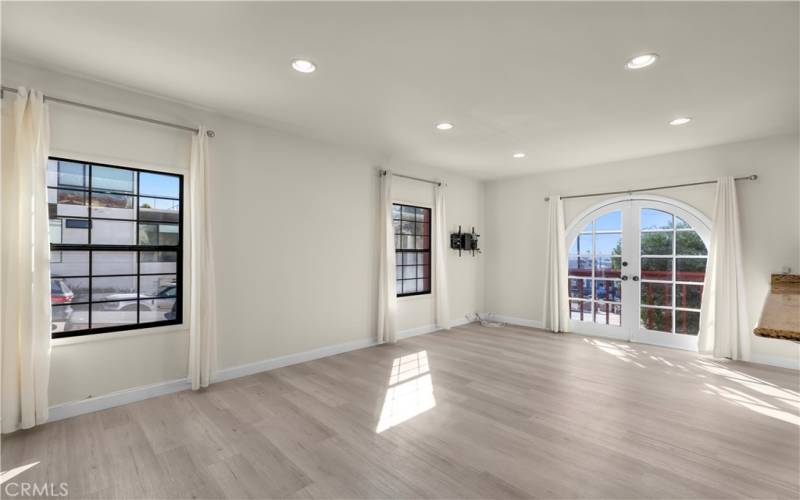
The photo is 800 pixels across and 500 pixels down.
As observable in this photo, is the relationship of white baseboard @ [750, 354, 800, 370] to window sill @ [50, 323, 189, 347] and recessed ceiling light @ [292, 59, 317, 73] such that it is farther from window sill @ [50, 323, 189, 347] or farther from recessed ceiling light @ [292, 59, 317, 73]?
window sill @ [50, 323, 189, 347]


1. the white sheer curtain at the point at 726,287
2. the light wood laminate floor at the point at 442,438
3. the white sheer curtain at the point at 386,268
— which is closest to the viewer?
the light wood laminate floor at the point at 442,438

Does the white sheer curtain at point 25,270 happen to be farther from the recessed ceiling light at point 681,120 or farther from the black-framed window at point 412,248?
the recessed ceiling light at point 681,120

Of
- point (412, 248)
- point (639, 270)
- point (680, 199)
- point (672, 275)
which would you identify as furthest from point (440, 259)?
point (680, 199)

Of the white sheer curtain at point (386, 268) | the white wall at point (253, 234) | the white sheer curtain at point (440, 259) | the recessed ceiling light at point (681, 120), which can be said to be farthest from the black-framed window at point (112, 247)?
the recessed ceiling light at point (681, 120)

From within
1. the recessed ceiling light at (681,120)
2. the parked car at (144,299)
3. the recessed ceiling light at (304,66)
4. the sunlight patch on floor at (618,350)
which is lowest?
the sunlight patch on floor at (618,350)

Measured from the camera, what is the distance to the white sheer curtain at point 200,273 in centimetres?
335

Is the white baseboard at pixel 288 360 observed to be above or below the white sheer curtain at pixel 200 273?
below

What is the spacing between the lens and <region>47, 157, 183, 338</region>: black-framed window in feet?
9.55

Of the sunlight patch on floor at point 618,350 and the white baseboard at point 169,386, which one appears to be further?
the sunlight patch on floor at point 618,350

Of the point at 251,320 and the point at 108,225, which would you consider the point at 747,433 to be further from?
the point at 108,225

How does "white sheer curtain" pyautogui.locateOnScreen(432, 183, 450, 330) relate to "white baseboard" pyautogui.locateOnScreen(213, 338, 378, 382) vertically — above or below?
above

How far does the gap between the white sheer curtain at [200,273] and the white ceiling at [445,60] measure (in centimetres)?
61

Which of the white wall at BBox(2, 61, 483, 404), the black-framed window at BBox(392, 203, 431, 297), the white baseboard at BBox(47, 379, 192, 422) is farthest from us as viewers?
the black-framed window at BBox(392, 203, 431, 297)

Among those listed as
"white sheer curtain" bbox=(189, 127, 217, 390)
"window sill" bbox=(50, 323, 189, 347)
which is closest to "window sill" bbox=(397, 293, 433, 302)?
"white sheer curtain" bbox=(189, 127, 217, 390)
